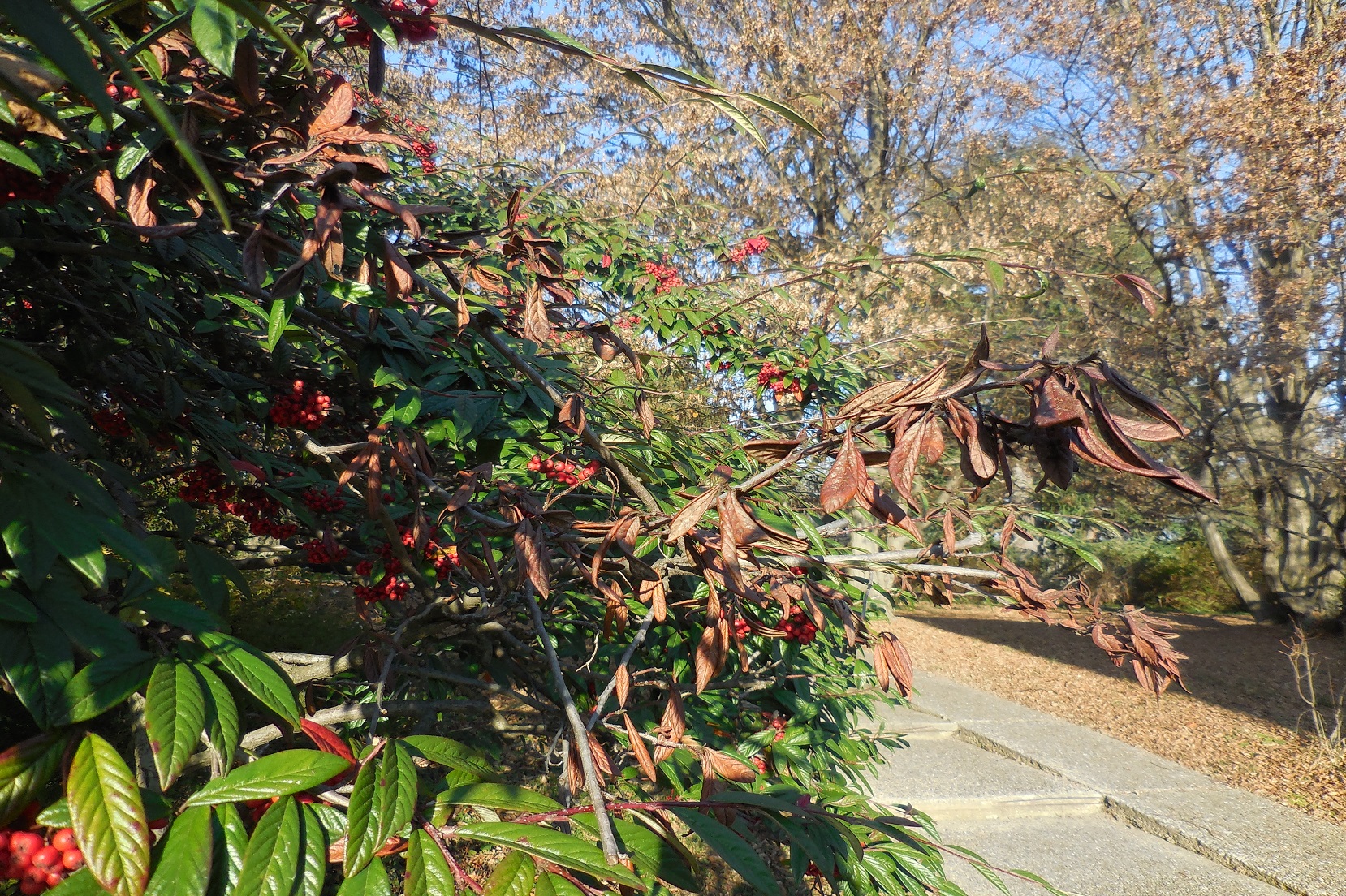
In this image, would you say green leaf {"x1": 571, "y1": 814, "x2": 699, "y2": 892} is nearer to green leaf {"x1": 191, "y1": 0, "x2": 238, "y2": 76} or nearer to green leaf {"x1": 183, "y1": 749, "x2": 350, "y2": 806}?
green leaf {"x1": 183, "y1": 749, "x2": 350, "y2": 806}

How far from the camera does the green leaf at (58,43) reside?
41 cm

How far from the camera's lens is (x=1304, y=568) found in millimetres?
10609

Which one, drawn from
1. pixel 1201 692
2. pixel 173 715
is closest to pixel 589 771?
pixel 173 715

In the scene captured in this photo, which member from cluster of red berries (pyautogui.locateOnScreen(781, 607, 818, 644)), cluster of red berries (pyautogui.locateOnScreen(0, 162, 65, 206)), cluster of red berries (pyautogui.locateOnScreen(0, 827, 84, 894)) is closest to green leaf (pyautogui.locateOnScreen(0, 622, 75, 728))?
cluster of red berries (pyautogui.locateOnScreen(0, 827, 84, 894))

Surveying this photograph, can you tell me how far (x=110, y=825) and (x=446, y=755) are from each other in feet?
1.10

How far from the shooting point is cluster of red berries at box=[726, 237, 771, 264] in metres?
4.43

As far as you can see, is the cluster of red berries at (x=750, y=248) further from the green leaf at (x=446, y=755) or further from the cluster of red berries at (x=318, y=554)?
the green leaf at (x=446, y=755)

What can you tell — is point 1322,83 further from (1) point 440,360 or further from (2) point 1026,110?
(1) point 440,360

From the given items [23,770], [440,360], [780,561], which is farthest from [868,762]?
[23,770]

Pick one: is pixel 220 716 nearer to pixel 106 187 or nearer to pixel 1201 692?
pixel 106 187

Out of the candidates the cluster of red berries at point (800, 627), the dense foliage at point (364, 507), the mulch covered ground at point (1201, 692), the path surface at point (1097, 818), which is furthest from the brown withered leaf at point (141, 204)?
the mulch covered ground at point (1201, 692)

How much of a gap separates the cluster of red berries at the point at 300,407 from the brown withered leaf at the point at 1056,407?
1.42 m

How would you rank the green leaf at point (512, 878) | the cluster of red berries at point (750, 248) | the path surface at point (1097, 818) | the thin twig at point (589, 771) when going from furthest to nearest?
the path surface at point (1097, 818)
the cluster of red berries at point (750, 248)
the thin twig at point (589, 771)
the green leaf at point (512, 878)

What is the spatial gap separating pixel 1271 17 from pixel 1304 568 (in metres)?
7.33
